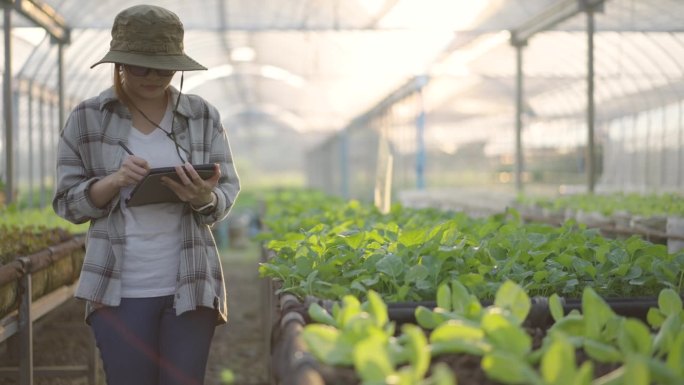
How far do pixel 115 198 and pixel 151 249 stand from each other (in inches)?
6.9

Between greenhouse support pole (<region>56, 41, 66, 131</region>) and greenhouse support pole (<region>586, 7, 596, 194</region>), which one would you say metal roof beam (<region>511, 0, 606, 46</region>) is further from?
greenhouse support pole (<region>56, 41, 66, 131</region>)

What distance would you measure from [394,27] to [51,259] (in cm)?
657

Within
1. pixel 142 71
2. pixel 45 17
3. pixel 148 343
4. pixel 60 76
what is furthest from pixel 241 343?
pixel 142 71

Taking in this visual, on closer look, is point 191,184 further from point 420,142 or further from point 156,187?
point 420,142

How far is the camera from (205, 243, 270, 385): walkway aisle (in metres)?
6.16

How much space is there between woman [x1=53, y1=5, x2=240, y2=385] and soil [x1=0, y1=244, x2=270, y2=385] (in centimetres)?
207

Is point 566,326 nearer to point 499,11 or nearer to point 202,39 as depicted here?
point 499,11

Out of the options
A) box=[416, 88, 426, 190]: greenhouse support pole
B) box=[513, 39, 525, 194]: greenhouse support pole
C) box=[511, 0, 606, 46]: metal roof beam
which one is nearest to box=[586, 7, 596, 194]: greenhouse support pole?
box=[511, 0, 606, 46]: metal roof beam

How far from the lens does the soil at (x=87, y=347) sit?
5.43 meters

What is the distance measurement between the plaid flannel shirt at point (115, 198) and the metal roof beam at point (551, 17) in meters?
6.11

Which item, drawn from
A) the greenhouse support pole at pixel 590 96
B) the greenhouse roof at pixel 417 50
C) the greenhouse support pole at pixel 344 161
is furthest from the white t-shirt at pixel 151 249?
the greenhouse support pole at pixel 344 161

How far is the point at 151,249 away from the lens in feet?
7.92

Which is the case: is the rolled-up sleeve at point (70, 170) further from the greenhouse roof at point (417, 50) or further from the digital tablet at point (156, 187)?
the greenhouse roof at point (417, 50)

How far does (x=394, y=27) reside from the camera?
992 cm
